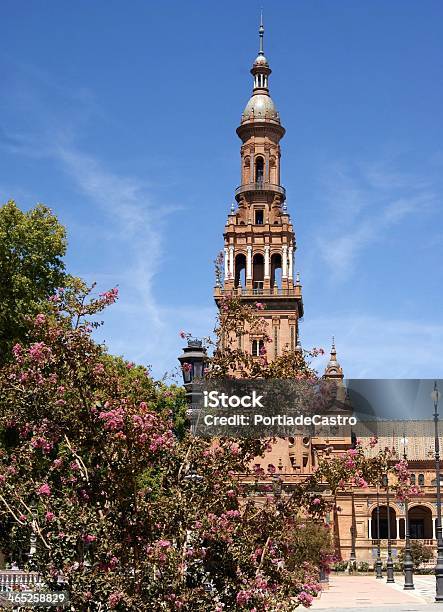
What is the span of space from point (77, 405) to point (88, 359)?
75 centimetres

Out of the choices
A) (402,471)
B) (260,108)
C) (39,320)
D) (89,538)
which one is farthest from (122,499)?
(260,108)

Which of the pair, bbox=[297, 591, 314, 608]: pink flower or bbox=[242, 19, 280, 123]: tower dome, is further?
bbox=[242, 19, 280, 123]: tower dome

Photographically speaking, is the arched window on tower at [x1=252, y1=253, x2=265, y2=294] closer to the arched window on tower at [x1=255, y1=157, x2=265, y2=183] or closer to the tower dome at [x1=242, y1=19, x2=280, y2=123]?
the arched window on tower at [x1=255, y1=157, x2=265, y2=183]

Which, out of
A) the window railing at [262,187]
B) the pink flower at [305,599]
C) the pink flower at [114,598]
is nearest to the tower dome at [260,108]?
the window railing at [262,187]

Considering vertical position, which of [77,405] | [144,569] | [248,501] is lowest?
[144,569]

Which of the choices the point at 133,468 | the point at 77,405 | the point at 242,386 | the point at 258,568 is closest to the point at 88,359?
the point at 77,405

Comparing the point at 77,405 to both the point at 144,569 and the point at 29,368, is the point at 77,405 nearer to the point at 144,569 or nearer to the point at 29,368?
the point at 29,368

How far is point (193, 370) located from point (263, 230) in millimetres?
63963

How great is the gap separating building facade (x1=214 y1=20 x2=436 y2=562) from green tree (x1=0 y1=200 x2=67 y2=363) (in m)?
34.5

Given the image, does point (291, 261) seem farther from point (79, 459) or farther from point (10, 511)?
point (10, 511)

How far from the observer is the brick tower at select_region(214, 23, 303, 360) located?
78.6 metres

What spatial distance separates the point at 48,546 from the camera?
41.9ft

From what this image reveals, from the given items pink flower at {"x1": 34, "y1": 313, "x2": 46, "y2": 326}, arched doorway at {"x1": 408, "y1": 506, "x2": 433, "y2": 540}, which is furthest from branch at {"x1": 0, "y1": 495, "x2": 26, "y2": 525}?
arched doorway at {"x1": 408, "y1": 506, "x2": 433, "y2": 540}

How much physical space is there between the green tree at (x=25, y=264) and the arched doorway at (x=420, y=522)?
6506cm
